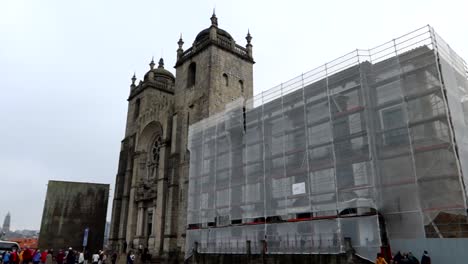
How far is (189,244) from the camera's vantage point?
893 inches

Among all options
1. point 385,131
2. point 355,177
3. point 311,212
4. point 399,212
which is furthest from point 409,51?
point 311,212

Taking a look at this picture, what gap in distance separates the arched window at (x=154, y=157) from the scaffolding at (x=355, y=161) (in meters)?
11.6

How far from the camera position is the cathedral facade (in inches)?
1028

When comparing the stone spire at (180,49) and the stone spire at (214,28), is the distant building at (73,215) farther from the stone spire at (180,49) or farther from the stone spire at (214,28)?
the stone spire at (214,28)

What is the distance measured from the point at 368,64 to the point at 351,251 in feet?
27.1

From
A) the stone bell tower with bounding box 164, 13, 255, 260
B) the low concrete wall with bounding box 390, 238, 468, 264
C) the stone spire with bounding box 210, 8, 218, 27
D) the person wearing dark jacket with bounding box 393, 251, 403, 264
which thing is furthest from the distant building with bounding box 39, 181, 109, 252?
the low concrete wall with bounding box 390, 238, 468, 264

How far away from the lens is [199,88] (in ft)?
91.0

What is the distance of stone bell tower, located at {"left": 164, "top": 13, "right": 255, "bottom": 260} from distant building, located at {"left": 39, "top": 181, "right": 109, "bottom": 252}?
15349 millimetres

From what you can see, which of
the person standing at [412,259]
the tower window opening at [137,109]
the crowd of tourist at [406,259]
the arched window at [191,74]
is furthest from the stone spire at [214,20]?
the person standing at [412,259]

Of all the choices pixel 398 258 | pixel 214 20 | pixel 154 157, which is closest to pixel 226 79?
pixel 214 20

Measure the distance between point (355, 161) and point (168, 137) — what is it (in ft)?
56.0

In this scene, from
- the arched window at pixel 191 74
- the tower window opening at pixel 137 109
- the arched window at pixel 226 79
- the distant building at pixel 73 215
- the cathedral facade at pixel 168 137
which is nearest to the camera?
the cathedral facade at pixel 168 137

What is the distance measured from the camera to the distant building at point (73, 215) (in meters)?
35.4

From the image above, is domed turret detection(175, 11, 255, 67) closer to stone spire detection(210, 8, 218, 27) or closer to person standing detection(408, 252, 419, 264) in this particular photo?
stone spire detection(210, 8, 218, 27)
